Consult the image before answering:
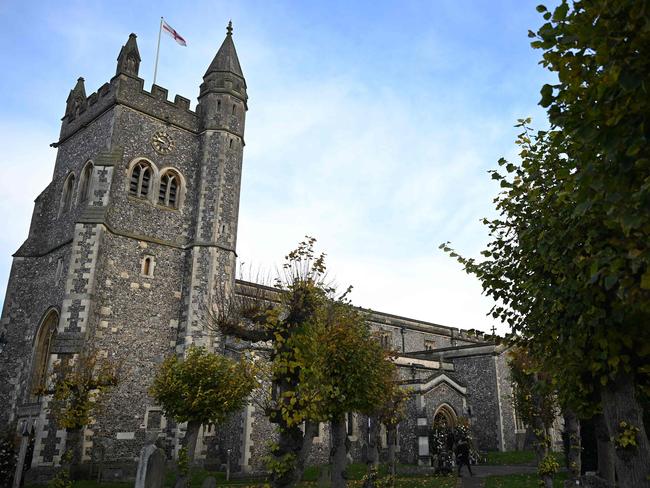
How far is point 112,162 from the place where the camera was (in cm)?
2389

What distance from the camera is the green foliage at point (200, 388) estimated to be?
16.3 m

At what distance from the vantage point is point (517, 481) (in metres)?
17.6

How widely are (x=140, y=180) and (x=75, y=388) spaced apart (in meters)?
11.2

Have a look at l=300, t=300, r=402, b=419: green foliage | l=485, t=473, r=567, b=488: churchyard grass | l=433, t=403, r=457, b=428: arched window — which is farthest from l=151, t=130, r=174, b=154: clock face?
l=485, t=473, r=567, b=488: churchyard grass

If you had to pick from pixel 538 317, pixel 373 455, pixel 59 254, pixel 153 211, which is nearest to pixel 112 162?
pixel 153 211

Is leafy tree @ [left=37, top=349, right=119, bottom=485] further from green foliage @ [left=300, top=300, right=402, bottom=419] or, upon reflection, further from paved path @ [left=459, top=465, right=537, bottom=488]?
paved path @ [left=459, top=465, right=537, bottom=488]

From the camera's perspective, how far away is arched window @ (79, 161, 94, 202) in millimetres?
25173

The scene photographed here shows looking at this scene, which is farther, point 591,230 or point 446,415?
point 446,415

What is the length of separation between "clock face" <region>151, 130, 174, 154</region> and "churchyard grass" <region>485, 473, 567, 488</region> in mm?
20618

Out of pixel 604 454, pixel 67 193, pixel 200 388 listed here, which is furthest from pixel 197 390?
pixel 67 193

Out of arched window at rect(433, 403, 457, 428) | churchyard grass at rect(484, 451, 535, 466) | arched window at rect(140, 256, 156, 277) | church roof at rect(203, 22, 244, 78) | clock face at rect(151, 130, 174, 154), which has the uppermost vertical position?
church roof at rect(203, 22, 244, 78)

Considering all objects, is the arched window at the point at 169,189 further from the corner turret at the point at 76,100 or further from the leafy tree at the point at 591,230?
the leafy tree at the point at 591,230

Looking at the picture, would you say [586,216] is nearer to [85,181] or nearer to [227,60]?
[85,181]

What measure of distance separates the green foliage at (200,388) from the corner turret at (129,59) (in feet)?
53.0
